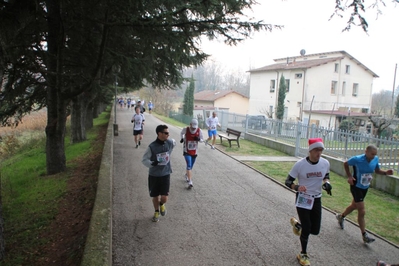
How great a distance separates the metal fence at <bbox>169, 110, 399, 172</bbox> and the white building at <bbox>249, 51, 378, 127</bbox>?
15840mm

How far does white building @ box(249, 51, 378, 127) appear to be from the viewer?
36.1 metres

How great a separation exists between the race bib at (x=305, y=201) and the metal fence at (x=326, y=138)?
5786 millimetres

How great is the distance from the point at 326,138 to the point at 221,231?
7862 millimetres

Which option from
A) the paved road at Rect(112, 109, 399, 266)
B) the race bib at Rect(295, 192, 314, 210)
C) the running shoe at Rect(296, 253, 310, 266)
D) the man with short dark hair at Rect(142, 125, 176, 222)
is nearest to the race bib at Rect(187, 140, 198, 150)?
the paved road at Rect(112, 109, 399, 266)

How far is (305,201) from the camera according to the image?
456cm

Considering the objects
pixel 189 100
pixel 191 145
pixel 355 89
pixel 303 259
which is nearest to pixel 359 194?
pixel 303 259

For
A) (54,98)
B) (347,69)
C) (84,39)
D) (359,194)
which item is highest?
(347,69)

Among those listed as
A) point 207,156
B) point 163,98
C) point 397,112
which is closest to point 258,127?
point 207,156

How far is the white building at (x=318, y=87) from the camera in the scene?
36062 millimetres

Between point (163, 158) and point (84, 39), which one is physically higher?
point (84, 39)

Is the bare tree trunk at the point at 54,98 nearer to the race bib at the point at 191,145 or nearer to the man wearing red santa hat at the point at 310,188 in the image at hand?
the race bib at the point at 191,145

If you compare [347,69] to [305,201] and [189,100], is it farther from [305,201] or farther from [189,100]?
[305,201]

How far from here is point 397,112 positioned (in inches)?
1471

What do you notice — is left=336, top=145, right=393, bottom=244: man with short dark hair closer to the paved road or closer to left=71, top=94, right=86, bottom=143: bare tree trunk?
the paved road
